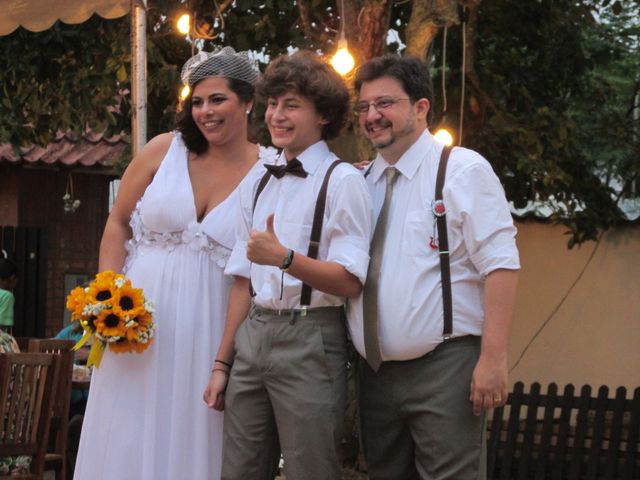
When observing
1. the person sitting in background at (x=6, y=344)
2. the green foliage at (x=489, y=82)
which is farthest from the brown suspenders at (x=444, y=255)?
the green foliage at (x=489, y=82)

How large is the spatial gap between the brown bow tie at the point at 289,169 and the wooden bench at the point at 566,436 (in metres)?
6.96

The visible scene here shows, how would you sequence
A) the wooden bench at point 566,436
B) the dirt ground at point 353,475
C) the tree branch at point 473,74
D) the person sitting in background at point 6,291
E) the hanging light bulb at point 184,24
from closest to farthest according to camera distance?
the hanging light bulb at point 184,24, the dirt ground at point 353,475, the tree branch at point 473,74, the wooden bench at point 566,436, the person sitting in background at point 6,291

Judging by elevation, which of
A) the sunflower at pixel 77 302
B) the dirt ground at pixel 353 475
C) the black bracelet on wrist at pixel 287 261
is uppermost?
the black bracelet on wrist at pixel 287 261

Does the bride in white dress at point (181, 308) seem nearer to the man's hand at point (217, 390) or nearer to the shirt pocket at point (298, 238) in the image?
the man's hand at point (217, 390)

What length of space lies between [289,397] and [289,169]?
2.45 feet

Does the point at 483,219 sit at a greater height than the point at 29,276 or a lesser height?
lesser

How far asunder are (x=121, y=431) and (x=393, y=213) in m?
1.33

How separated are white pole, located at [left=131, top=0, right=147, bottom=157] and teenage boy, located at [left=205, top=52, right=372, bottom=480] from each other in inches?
103

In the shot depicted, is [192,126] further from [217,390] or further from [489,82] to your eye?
[489,82]

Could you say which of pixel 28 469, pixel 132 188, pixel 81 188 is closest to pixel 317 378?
pixel 132 188

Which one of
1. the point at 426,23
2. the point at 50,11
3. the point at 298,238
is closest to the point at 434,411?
the point at 298,238

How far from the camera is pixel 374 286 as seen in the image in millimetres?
4055

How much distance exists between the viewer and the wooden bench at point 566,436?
10766mm

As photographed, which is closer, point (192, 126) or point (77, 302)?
point (77, 302)
